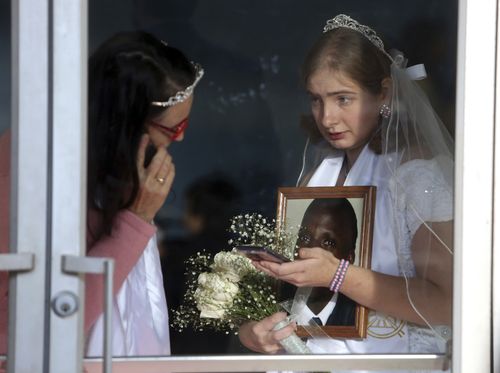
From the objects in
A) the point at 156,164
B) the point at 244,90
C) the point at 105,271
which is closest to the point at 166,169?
the point at 156,164

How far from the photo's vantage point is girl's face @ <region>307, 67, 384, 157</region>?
255 centimetres

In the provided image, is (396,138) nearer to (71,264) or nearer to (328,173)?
(328,173)

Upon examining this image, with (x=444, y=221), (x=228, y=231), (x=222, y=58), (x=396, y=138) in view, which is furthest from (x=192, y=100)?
(x=444, y=221)

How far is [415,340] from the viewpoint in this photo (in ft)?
7.92

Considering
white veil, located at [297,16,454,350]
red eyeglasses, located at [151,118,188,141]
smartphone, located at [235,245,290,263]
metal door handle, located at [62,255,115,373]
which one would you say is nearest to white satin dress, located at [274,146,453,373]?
white veil, located at [297,16,454,350]

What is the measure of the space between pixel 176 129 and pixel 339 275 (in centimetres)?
58

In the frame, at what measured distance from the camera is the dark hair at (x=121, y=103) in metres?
2.23

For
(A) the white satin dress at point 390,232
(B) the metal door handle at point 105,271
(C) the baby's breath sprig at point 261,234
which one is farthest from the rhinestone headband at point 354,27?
(B) the metal door handle at point 105,271

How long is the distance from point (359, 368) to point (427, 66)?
2.62ft

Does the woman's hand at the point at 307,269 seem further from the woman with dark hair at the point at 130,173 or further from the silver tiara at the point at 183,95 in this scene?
the silver tiara at the point at 183,95

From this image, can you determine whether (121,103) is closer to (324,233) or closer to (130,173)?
(130,173)

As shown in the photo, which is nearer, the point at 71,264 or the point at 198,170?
the point at 71,264

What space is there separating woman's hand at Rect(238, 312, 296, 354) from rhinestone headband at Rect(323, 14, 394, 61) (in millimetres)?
776

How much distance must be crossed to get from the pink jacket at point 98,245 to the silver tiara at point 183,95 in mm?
294
